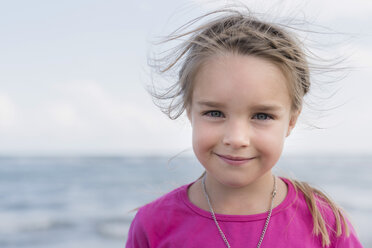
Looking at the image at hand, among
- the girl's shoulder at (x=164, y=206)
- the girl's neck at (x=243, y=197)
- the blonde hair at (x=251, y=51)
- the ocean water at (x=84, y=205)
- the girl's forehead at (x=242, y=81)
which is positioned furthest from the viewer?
the ocean water at (x=84, y=205)

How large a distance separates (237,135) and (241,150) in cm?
8

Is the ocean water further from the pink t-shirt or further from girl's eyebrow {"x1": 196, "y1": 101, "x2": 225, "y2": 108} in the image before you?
girl's eyebrow {"x1": 196, "y1": 101, "x2": 225, "y2": 108}

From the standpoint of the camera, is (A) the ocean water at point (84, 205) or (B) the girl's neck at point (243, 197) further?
(A) the ocean water at point (84, 205)

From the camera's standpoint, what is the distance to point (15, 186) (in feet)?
45.2

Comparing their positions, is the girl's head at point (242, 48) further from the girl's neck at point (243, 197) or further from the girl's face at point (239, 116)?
the girl's neck at point (243, 197)

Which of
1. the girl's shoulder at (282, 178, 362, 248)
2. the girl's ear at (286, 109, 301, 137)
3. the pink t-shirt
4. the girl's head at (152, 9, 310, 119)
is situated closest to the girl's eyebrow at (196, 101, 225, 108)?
the girl's head at (152, 9, 310, 119)

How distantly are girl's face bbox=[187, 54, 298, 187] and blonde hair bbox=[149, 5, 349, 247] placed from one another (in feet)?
0.15

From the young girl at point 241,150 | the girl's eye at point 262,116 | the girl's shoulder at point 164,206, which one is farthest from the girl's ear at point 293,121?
the girl's shoulder at point 164,206

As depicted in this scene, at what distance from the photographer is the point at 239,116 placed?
1.77 meters

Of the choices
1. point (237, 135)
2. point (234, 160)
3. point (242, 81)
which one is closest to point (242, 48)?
point (242, 81)

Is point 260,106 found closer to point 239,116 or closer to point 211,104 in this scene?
point 239,116

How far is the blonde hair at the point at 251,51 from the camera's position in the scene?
1847 millimetres

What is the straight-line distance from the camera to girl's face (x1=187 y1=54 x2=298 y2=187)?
1.75 m

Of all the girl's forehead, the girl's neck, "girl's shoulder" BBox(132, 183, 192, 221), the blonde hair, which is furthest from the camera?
"girl's shoulder" BBox(132, 183, 192, 221)
